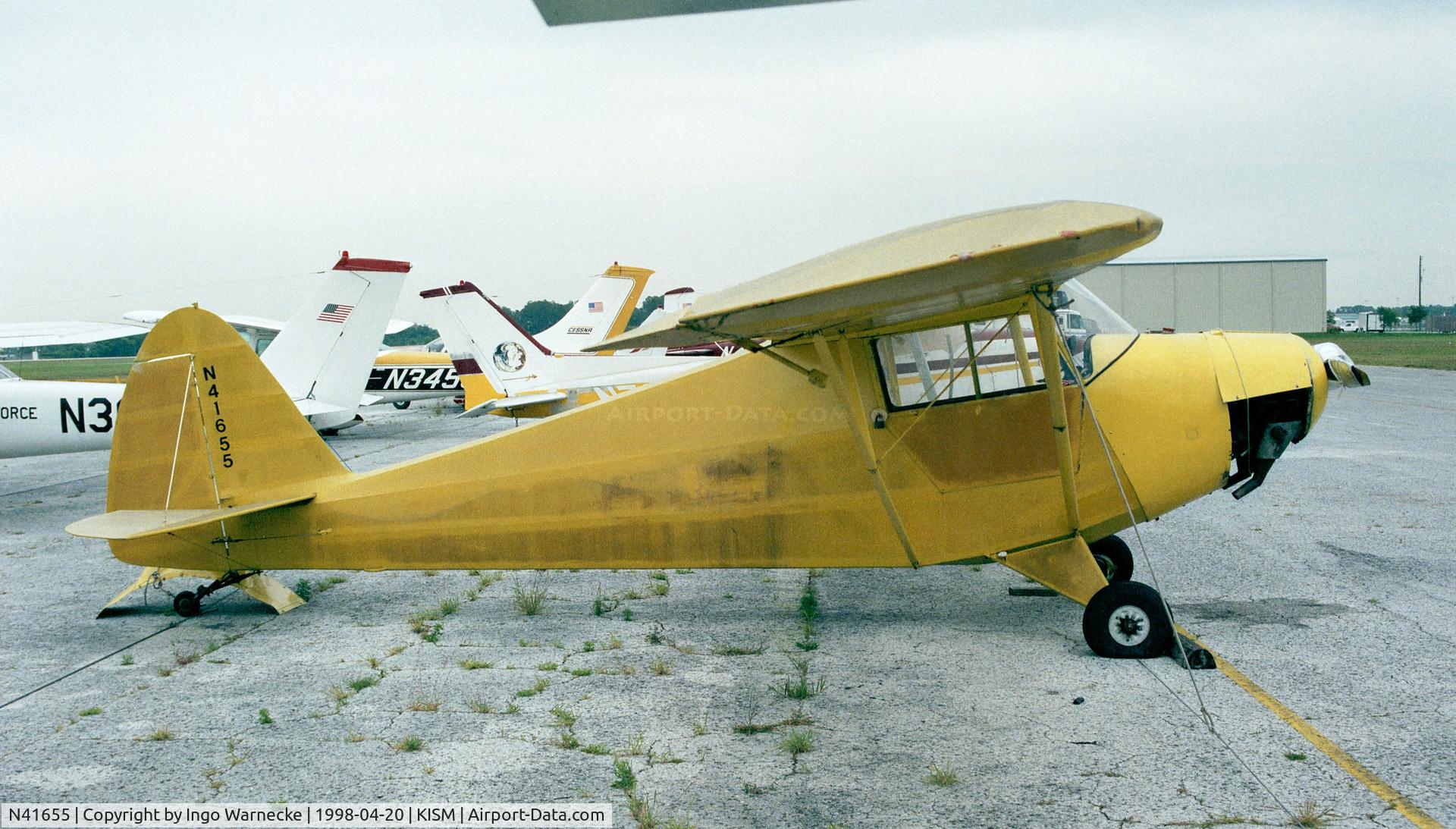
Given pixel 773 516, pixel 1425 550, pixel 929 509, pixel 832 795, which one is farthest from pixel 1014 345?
pixel 1425 550

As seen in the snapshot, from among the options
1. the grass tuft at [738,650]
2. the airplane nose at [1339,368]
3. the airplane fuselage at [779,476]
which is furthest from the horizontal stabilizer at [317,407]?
the airplane nose at [1339,368]

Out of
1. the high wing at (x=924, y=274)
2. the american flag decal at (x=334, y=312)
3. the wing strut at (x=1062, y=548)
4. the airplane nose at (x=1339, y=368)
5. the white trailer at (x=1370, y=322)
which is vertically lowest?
the white trailer at (x=1370, y=322)

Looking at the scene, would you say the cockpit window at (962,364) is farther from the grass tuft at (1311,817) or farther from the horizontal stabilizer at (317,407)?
the horizontal stabilizer at (317,407)

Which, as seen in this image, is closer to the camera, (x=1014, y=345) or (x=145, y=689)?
Answer: (x=145, y=689)

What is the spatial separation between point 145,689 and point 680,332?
→ 3436 millimetres

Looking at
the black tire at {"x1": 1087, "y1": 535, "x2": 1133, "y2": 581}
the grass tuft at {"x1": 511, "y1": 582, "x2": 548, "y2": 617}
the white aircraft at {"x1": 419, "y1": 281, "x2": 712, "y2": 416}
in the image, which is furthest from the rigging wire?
the white aircraft at {"x1": 419, "y1": 281, "x2": 712, "y2": 416}

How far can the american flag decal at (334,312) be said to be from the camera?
1385 cm

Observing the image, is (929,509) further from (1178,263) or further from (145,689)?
(1178,263)

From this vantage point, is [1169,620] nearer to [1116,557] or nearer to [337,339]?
[1116,557]

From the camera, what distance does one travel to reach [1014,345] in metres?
5.43

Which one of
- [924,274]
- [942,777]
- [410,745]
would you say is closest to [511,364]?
[410,745]

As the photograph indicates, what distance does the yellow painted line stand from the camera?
334cm

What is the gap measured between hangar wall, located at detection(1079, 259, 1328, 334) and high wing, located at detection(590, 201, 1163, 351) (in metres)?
35.0

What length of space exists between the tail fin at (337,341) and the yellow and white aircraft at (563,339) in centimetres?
872
